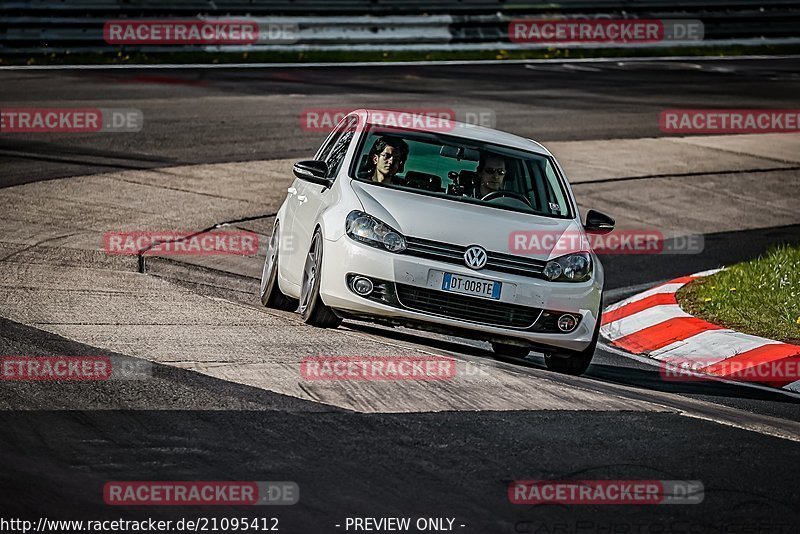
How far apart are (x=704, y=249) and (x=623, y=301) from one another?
106 inches

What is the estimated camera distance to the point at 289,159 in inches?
658

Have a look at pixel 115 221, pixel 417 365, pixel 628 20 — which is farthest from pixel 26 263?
pixel 628 20

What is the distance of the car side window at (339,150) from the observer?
9.62 metres

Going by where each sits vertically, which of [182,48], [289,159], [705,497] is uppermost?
[182,48]

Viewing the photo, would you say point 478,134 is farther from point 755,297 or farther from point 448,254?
point 755,297

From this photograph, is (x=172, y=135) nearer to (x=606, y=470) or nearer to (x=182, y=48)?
(x=182, y=48)

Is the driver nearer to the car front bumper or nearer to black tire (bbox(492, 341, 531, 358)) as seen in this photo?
black tire (bbox(492, 341, 531, 358))

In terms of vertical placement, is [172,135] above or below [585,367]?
above

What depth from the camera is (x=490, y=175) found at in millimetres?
9602

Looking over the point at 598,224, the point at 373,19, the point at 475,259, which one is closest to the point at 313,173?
the point at 475,259

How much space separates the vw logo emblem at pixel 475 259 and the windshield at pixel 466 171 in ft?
2.64

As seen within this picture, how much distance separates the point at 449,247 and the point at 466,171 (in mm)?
1277

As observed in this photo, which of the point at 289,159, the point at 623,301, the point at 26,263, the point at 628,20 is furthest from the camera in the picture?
the point at 628,20

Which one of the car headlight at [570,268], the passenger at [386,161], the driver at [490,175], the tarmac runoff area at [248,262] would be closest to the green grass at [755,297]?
the car headlight at [570,268]
